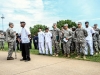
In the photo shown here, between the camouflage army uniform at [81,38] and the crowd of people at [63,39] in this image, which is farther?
the camouflage army uniform at [81,38]

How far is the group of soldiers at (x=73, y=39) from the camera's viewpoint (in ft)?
30.5

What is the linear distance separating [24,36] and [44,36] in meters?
3.28

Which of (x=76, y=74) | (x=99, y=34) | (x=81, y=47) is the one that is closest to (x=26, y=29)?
(x=81, y=47)

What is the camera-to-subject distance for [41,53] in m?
11.8

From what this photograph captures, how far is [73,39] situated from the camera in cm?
1105

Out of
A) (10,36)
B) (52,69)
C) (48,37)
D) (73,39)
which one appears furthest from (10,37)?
(73,39)

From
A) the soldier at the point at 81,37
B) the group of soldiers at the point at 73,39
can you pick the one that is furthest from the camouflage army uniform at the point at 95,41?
the soldier at the point at 81,37

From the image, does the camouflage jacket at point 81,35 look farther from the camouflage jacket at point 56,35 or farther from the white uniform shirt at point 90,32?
the camouflage jacket at point 56,35

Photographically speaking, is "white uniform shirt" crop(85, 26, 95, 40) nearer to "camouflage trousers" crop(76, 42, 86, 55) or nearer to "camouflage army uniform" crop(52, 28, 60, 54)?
"camouflage trousers" crop(76, 42, 86, 55)

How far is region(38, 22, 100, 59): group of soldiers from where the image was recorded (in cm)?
930

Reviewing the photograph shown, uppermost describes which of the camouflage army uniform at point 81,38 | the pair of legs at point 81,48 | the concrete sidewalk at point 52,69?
the camouflage army uniform at point 81,38

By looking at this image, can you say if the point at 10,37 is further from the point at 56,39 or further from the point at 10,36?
the point at 56,39

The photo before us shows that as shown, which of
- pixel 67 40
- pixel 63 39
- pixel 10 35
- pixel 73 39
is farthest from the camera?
pixel 73 39

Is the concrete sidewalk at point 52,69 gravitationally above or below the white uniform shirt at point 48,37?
below
